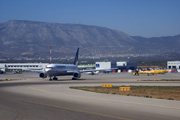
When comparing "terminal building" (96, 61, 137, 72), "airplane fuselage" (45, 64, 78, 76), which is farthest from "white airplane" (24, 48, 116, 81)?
"terminal building" (96, 61, 137, 72)

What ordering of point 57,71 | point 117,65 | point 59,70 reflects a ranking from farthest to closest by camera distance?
point 117,65 → point 59,70 → point 57,71

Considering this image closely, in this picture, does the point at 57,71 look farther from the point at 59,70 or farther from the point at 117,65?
the point at 117,65

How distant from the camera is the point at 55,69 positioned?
7744 centimetres

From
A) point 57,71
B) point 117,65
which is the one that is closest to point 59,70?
point 57,71

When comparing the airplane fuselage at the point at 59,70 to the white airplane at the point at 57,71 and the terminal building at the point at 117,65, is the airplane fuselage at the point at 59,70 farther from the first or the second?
the terminal building at the point at 117,65

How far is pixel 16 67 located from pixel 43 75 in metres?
123

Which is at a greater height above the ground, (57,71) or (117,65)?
(117,65)

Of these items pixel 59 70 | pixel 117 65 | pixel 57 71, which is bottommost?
pixel 57 71

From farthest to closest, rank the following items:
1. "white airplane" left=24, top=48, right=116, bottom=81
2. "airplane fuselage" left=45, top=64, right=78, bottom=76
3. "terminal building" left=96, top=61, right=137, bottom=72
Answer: "terminal building" left=96, top=61, right=137, bottom=72 < "white airplane" left=24, top=48, right=116, bottom=81 < "airplane fuselage" left=45, top=64, right=78, bottom=76

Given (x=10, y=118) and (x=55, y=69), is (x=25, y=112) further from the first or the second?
(x=55, y=69)

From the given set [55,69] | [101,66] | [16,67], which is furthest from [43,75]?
[16,67]

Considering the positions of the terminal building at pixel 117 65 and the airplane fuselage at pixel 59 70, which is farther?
the terminal building at pixel 117 65

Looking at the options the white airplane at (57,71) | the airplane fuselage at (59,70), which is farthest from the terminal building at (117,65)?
the white airplane at (57,71)

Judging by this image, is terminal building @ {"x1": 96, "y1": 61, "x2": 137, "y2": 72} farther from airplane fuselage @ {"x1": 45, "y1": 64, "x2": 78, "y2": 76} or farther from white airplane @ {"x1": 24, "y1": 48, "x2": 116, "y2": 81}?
white airplane @ {"x1": 24, "y1": 48, "x2": 116, "y2": 81}
